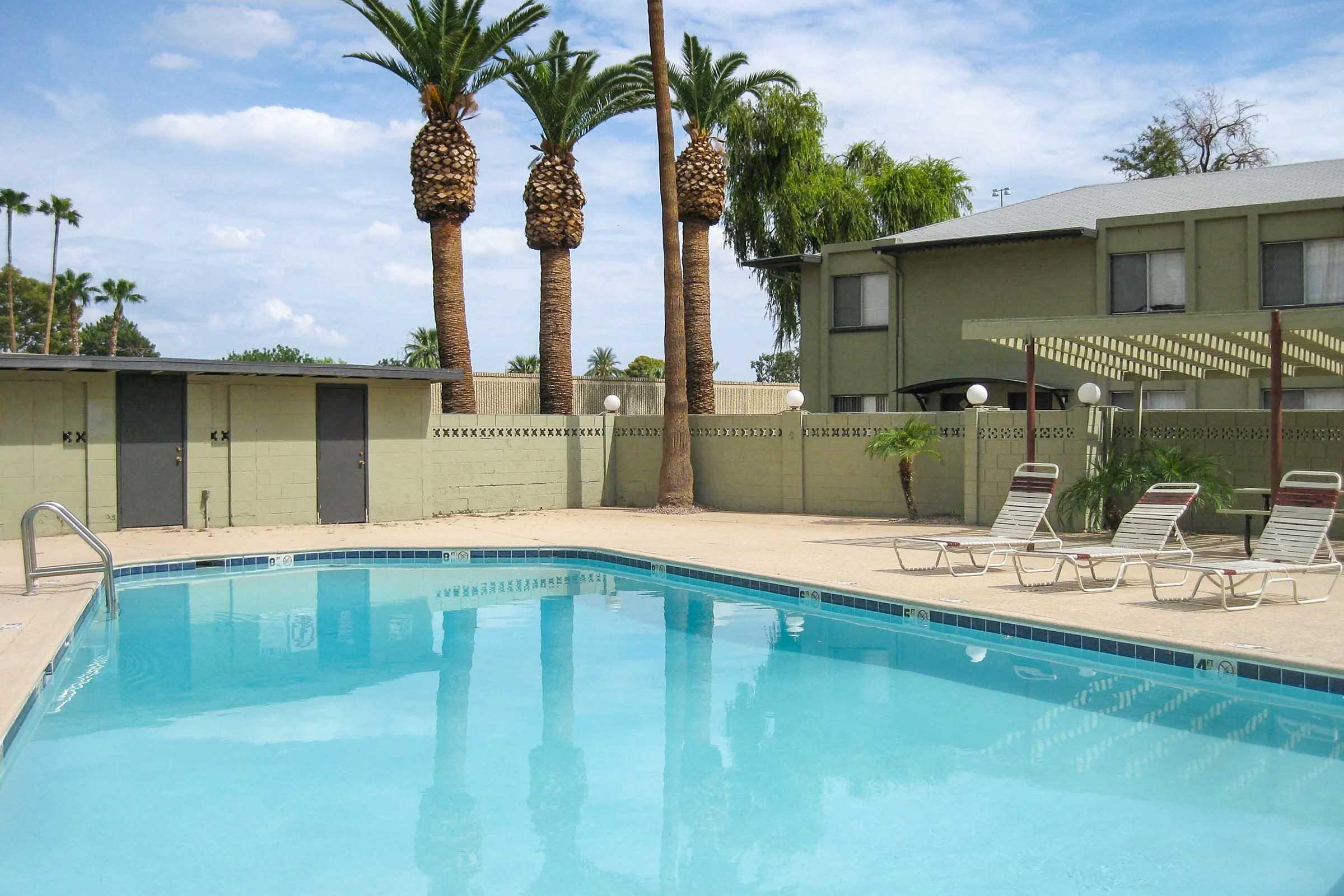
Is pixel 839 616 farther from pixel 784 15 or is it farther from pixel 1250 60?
pixel 1250 60

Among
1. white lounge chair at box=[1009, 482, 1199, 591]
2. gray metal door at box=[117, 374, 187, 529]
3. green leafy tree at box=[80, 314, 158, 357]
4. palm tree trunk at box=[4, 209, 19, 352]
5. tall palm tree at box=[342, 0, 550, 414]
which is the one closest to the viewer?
white lounge chair at box=[1009, 482, 1199, 591]

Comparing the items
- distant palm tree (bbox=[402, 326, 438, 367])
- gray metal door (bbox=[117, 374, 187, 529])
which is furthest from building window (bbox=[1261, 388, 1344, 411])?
distant palm tree (bbox=[402, 326, 438, 367])

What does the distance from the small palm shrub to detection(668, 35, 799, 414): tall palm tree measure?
9279 mm

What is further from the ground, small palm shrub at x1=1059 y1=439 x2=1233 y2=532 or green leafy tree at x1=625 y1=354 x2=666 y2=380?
green leafy tree at x1=625 y1=354 x2=666 y2=380

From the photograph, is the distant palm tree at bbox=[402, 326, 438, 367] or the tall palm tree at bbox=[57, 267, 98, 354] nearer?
the tall palm tree at bbox=[57, 267, 98, 354]

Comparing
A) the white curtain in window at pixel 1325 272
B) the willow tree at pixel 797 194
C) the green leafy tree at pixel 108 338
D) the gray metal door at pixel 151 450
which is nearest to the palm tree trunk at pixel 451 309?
the gray metal door at pixel 151 450

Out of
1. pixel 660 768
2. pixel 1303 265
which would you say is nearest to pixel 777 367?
pixel 1303 265

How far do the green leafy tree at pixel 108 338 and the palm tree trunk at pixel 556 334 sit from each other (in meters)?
57.6

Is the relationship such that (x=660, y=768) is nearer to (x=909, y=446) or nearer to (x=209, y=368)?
(x=909, y=446)

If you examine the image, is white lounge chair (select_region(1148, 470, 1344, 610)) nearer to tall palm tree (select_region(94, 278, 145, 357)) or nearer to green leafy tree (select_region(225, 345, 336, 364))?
green leafy tree (select_region(225, 345, 336, 364))

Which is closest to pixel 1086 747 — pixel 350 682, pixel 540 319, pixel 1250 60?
pixel 350 682

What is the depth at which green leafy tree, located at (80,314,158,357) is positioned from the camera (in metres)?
75.0

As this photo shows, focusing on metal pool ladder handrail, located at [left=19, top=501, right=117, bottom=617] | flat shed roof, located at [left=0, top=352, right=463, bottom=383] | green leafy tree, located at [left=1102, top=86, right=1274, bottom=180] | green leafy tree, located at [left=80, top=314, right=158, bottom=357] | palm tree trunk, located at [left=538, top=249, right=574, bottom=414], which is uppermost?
green leafy tree, located at [left=1102, top=86, right=1274, bottom=180]

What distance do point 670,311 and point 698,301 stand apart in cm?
233
